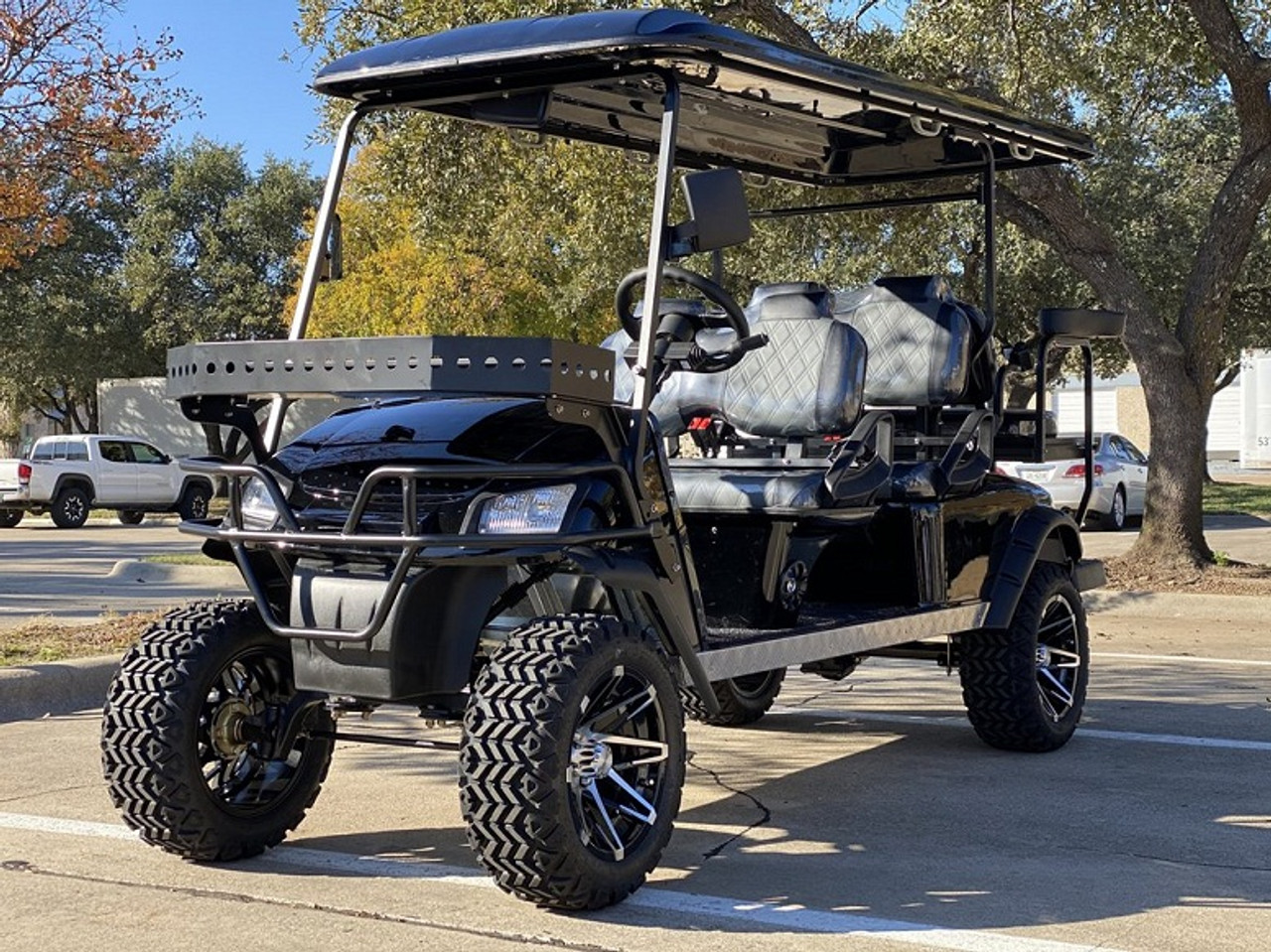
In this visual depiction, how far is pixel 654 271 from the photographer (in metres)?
5.36

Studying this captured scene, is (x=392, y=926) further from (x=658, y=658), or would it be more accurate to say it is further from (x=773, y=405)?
(x=773, y=405)

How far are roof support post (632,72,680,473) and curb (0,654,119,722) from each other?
4.38 metres

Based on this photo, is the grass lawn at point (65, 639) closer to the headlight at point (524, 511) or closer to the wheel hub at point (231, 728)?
the wheel hub at point (231, 728)

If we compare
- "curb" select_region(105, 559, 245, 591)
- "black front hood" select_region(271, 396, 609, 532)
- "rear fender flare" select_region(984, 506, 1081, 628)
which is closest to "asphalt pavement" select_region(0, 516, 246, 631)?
"curb" select_region(105, 559, 245, 591)

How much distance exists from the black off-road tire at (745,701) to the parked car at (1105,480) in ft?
46.5

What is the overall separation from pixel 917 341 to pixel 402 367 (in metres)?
3.41

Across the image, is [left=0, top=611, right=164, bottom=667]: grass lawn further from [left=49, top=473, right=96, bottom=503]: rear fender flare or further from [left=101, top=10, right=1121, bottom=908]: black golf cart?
[left=49, top=473, right=96, bottom=503]: rear fender flare

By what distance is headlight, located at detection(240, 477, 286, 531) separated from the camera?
5332 millimetres

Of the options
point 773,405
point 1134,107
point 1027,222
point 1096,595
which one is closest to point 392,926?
point 773,405

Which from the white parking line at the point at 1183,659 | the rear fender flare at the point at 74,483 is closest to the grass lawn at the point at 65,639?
the white parking line at the point at 1183,659

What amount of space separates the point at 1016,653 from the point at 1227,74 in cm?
858

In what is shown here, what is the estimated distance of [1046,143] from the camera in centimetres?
757

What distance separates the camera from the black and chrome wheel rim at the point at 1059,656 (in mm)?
7566

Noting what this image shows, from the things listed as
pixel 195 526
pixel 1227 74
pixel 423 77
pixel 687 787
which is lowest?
pixel 687 787
